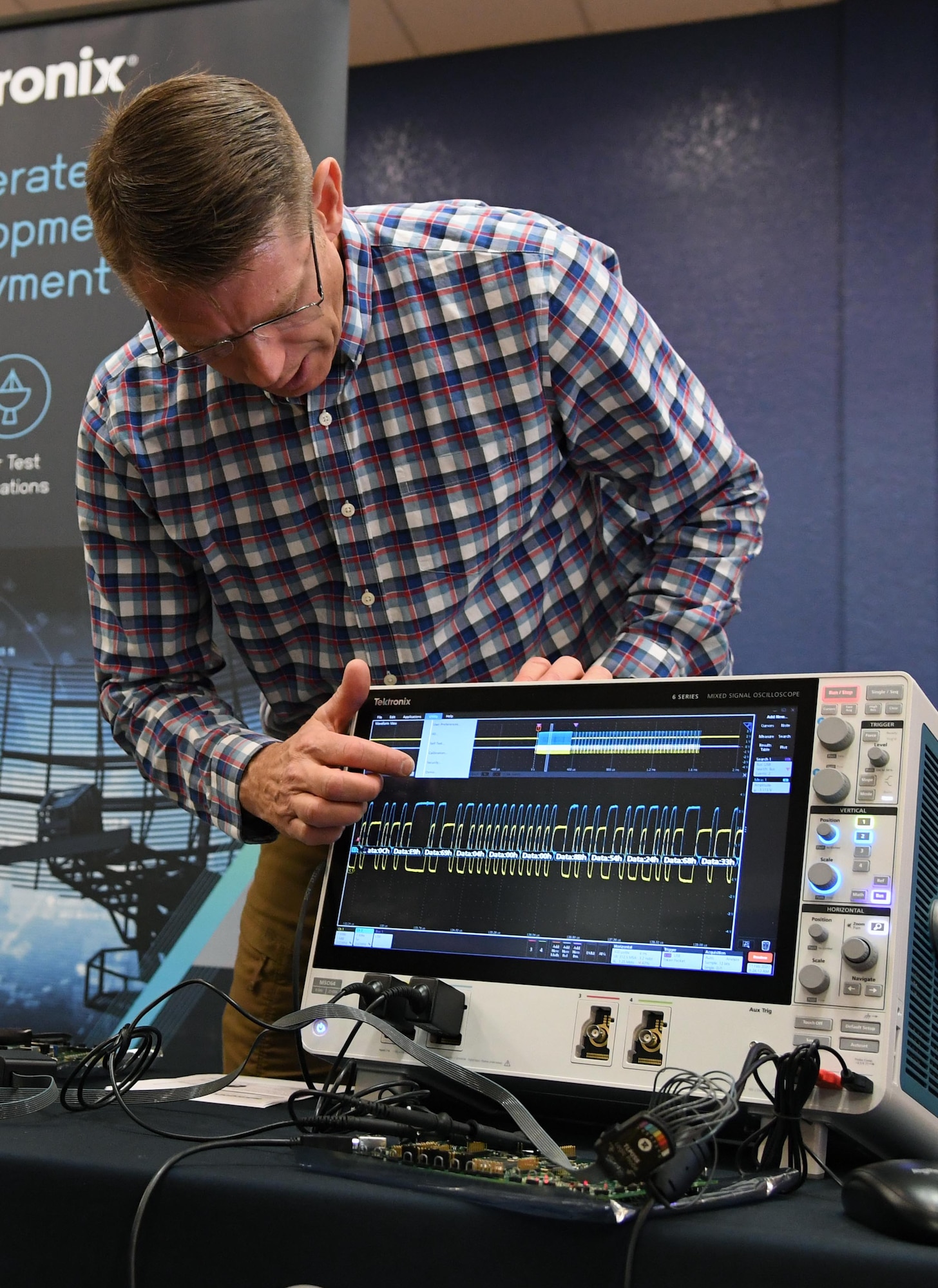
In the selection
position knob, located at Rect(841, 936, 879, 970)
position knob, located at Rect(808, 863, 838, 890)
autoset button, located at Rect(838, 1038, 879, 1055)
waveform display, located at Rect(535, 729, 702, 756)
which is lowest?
autoset button, located at Rect(838, 1038, 879, 1055)

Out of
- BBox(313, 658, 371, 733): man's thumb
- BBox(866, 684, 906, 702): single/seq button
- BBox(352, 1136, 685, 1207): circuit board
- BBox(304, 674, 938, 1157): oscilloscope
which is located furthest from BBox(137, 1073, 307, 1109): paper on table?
BBox(866, 684, 906, 702): single/seq button

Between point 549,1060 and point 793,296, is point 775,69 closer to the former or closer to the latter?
point 793,296

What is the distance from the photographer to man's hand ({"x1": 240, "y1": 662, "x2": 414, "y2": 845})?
1102 mm

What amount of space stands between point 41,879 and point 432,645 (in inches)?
52.3

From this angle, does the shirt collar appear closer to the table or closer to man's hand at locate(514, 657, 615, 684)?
man's hand at locate(514, 657, 615, 684)

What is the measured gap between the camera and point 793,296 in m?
3.24

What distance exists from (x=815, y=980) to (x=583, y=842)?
0.75 ft

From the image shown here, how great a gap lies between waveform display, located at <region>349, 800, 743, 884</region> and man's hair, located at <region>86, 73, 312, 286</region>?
54 centimetres

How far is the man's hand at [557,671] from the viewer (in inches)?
48.0

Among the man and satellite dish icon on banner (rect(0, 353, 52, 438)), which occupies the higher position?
satellite dish icon on banner (rect(0, 353, 52, 438))

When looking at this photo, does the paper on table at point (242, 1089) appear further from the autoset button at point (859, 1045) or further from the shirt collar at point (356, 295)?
the shirt collar at point (356, 295)

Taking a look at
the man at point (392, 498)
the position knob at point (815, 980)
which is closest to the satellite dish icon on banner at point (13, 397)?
the man at point (392, 498)

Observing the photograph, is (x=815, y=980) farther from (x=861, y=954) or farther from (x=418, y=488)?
(x=418, y=488)

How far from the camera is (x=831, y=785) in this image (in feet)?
3.14
